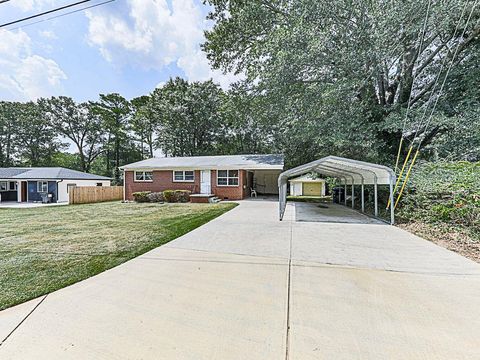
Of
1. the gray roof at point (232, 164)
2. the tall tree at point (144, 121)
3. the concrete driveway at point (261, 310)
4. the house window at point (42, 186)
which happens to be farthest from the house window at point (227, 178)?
the tall tree at point (144, 121)

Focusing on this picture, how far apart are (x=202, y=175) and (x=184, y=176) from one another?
1427 millimetres

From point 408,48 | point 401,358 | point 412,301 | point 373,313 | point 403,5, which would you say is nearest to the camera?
point 401,358

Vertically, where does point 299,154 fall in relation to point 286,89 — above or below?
below

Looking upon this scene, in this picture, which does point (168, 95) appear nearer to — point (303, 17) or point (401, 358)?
point (303, 17)

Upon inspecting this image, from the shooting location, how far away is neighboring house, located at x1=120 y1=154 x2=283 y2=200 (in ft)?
53.6

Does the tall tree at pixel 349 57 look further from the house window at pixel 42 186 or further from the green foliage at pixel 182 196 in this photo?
the house window at pixel 42 186

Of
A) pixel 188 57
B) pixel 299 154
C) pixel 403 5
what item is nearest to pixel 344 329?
pixel 403 5

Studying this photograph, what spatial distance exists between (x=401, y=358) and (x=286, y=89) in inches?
483

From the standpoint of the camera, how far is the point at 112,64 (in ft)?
42.3

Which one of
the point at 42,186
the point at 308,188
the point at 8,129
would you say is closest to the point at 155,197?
the point at 42,186

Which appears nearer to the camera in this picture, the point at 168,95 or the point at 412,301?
the point at 412,301

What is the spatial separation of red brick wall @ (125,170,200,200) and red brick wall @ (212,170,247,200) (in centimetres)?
127

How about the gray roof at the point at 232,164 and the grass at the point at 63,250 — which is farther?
the gray roof at the point at 232,164

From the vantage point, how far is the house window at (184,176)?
56.9 ft
